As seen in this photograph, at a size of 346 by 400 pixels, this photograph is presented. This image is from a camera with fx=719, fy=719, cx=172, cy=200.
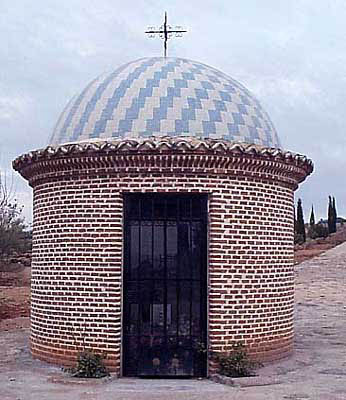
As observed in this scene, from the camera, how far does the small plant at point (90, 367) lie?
35.9 ft

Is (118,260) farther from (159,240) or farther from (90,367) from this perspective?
(90,367)

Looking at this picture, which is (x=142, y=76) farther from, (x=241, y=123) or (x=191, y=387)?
(x=191, y=387)

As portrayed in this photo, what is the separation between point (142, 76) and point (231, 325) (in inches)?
185

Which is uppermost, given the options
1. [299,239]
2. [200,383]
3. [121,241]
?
[299,239]

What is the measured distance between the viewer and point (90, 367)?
36.1 ft

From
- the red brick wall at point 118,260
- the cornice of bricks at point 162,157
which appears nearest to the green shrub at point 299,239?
the red brick wall at point 118,260

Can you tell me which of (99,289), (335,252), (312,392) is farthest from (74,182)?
(335,252)

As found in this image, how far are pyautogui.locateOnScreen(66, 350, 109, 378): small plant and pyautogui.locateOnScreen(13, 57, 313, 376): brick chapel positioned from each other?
222 millimetres

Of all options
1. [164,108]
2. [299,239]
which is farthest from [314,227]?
[164,108]

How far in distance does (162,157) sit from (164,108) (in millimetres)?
1253

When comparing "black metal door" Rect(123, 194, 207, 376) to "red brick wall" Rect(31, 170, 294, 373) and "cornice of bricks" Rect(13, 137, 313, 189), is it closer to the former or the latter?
"red brick wall" Rect(31, 170, 294, 373)

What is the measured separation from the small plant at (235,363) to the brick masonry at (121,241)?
0.54ft

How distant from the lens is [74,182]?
38.9 feet

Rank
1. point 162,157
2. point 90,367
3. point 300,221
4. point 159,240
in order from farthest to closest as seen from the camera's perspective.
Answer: point 300,221 < point 159,240 < point 162,157 < point 90,367
